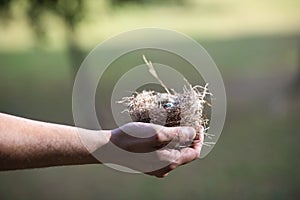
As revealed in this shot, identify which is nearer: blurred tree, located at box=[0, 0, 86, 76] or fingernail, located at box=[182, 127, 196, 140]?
fingernail, located at box=[182, 127, 196, 140]

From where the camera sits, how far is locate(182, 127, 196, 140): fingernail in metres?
1.72

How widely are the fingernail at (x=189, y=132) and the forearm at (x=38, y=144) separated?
203 millimetres

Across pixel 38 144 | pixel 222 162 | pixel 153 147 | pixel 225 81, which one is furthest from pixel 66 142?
pixel 225 81

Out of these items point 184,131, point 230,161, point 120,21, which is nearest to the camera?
point 184,131

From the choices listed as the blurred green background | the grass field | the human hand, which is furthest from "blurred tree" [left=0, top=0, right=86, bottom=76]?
the human hand

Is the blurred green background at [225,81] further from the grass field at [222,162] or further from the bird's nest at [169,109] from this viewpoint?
the bird's nest at [169,109]

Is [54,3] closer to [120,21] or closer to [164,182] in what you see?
[164,182]

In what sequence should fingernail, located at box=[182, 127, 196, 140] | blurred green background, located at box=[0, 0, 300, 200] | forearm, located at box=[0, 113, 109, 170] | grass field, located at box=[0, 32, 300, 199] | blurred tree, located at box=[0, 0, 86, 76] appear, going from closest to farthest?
forearm, located at box=[0, 113, 109, 170] → fingernail, located at box=[182, 127, 196, 140] → grass field, located at box=[0, 32, 300, 199] → blurred green background, located at box=[0, 0, 300, 200] → blurred tree, located at box=[0, 0, 86, 76]

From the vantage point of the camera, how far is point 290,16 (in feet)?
40.6

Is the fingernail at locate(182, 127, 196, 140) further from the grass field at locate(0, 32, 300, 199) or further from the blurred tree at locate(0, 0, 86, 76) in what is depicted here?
the blurred tree at locate(0, 0, 86, 76)

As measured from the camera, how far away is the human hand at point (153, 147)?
167 cm

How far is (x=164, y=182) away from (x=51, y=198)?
87 centimetres

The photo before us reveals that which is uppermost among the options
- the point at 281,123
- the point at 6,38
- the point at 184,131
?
the point at 184,131

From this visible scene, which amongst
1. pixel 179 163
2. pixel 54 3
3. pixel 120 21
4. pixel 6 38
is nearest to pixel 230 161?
pixel 54 3
